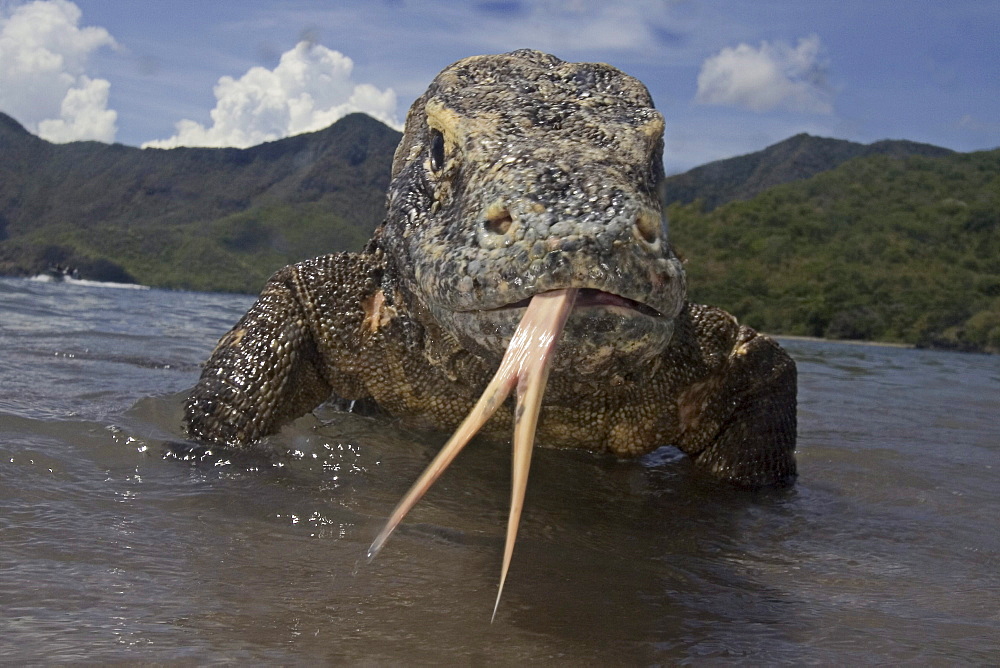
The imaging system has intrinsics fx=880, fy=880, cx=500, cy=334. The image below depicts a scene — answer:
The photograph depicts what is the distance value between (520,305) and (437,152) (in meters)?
1.37

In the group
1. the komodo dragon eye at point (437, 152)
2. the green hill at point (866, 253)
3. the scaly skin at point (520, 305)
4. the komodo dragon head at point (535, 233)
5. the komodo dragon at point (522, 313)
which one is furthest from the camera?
the green hill at point (866, 253)

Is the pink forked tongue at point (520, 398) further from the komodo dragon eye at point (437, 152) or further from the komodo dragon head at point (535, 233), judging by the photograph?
the komodo dragon eye at point (437, 152)

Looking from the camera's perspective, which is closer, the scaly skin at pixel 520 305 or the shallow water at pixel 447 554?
the shallow water at pixel 447 554

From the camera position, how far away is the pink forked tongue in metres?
1.86

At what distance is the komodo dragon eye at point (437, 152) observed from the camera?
12.2 ft

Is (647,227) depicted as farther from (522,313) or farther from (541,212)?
(522,313)

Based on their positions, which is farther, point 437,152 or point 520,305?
point 437,152

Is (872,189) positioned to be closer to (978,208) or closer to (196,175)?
(978,208)

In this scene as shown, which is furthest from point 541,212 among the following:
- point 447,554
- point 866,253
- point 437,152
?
point 866,253

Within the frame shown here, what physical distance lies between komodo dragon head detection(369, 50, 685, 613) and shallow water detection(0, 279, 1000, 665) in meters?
0.52

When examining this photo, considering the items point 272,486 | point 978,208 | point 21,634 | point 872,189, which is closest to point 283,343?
point 272,486

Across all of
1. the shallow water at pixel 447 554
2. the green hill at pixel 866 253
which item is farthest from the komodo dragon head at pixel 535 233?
the green hill at pixel 866 253

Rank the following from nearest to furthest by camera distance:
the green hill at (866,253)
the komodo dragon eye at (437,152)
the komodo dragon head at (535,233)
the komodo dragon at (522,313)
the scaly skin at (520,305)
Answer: the komodo dragon head at (535,233), the komodo dragon at (522,313), the scaly skin at (520,305), the komodo dragon eye at (437,152), the green hill at (866,253)

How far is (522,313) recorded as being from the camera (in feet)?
8.59
